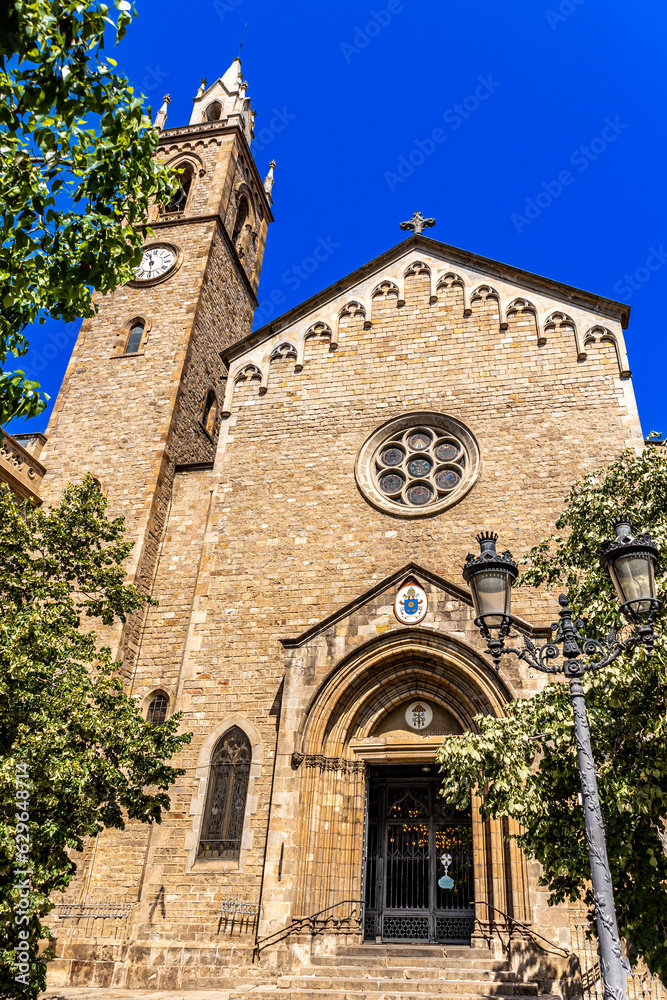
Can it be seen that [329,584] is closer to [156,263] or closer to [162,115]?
[156,263]

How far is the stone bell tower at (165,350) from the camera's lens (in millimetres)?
17797

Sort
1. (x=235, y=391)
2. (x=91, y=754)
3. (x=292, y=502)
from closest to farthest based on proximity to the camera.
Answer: (x=91, y=754) → (x=292, y=502) → (x=235, y=391)

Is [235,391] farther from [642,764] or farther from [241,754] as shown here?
[642,764]

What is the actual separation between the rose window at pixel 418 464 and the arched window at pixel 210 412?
623 cm

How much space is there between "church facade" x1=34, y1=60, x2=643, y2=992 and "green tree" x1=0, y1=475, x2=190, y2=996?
2.12 meters

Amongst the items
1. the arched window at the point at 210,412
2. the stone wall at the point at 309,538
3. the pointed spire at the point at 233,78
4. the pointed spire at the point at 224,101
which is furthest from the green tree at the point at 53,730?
the pointed spire at the point at 233,78

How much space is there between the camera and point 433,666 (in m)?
12.8

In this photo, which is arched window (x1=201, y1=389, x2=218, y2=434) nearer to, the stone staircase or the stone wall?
the stone wall

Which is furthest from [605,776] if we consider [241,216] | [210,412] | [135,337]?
[241,216]

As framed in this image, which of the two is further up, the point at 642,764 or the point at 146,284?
the point at 146,284

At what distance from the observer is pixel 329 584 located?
14.5m

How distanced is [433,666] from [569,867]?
508 cm

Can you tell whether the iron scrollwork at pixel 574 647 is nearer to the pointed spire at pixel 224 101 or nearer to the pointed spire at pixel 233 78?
the pointed spire at pixel 224 101

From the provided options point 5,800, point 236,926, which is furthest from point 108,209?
point 236,926
